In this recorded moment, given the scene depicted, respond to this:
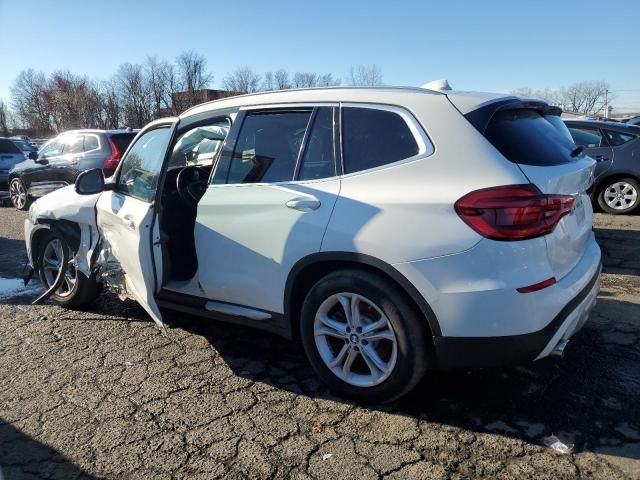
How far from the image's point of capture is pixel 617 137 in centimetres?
830

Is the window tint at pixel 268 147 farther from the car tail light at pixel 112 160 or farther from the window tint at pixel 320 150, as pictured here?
the car tail light at pixel 112 160

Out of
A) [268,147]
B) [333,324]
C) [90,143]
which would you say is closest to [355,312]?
[333,324]

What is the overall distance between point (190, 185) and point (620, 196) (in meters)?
7.29

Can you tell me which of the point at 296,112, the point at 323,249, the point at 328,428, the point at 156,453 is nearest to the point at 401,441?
the point at 328,428

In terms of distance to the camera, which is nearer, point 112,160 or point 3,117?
point 112,160

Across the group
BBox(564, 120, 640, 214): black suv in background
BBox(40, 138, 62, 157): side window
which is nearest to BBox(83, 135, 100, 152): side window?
BBox(40, 138, 62, 157): side window

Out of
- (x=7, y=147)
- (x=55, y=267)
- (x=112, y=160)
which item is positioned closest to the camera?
(x=55, y=267)

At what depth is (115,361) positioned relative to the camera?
3.66m

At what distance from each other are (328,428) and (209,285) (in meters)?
1.33

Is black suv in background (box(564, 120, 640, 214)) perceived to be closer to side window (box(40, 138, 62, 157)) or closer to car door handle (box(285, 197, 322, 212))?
A: car door handle (box(285, 197, 322, 212))

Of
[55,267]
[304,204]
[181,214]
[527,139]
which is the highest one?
[527,139]

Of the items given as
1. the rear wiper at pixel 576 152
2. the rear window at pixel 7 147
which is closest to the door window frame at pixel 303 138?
the rear wiper at pixel 576 152

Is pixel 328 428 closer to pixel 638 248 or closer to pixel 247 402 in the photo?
pixel 247 402

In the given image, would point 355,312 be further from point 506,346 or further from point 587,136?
point 587,136
